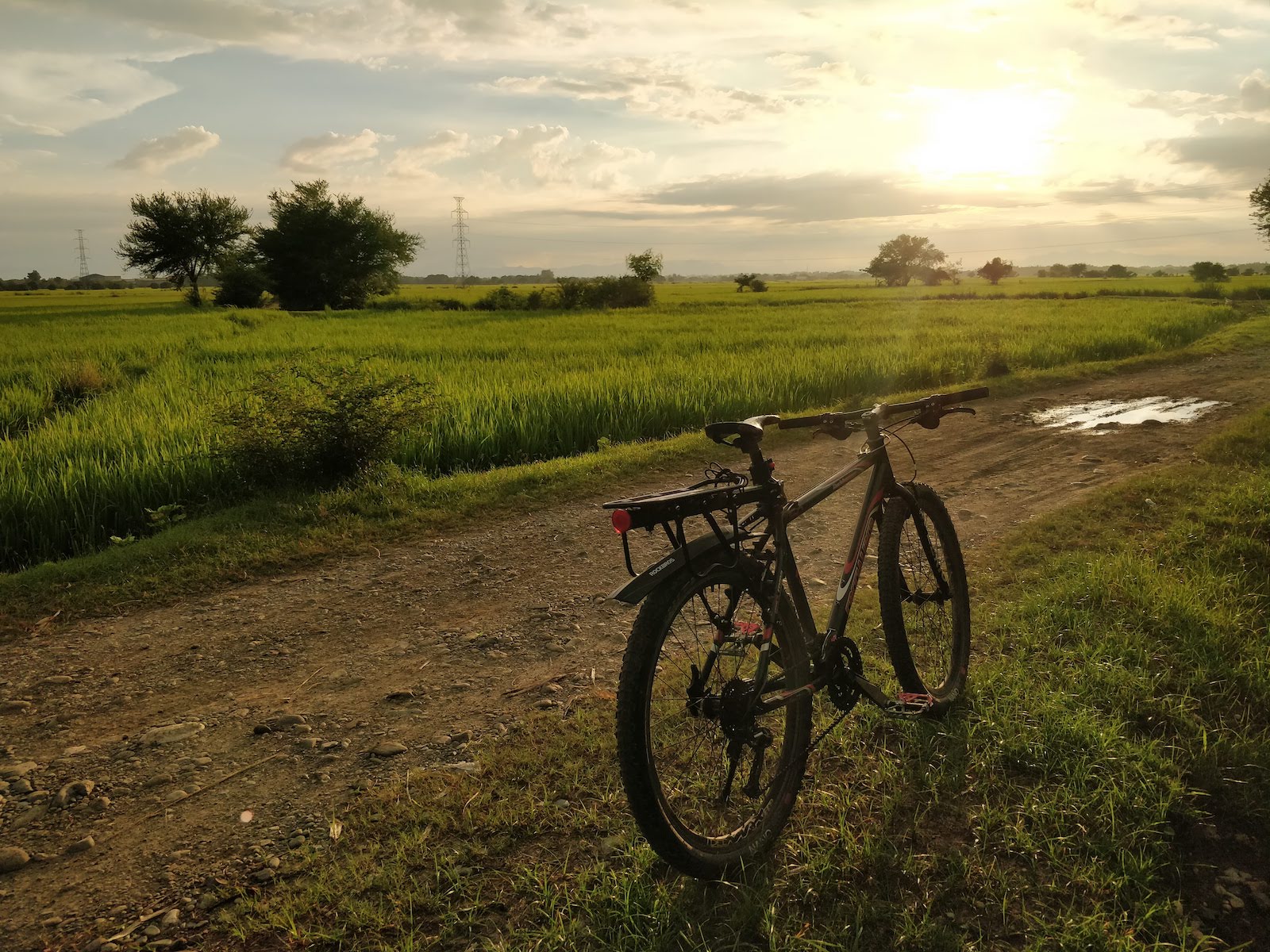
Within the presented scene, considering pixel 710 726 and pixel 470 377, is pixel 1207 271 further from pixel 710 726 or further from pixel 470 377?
pixel 710 726

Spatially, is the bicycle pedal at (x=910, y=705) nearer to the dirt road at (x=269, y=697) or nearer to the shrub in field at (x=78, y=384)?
the dirt road at (x=269, y=697)

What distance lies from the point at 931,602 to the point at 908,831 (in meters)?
1.21

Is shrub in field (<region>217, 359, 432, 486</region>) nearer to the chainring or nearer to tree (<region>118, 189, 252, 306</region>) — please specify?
the chainring

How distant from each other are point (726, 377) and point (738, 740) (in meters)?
10.2

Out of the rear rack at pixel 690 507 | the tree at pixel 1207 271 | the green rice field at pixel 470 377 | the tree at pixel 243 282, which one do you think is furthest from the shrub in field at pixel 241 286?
Answer: the tree at pixel 1207 271

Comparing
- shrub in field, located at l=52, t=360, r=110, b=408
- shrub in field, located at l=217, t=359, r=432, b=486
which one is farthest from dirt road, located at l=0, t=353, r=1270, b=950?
shrub in field, located at l=52, t=360, r=110, b=408

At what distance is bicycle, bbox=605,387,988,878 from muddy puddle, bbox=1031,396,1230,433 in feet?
26.8

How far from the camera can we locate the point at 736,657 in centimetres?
267

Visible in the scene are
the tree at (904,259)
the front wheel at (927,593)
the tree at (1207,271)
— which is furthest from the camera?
the tree at (904,259)

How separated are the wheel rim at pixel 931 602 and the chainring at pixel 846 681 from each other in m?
0.50

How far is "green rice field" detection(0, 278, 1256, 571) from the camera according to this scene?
283 inches

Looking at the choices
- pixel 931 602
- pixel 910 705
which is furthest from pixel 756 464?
pixel 931 602

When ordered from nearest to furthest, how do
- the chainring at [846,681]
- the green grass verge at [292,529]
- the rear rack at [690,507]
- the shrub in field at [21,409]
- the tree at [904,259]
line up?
the rear rack at [690,507] < the chainring at [846,681] < the green grass verge at [292,529] < the shrub in field at [21,409] < the tree at [904,259]

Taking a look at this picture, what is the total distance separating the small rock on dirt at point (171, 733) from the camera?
11.9 ft
